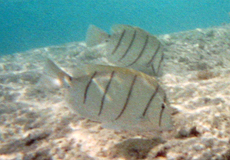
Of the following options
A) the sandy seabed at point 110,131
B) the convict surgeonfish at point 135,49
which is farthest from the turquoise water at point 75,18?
the convict surgeonfish at point 135,49

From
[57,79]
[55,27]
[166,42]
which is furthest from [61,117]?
[55,27]

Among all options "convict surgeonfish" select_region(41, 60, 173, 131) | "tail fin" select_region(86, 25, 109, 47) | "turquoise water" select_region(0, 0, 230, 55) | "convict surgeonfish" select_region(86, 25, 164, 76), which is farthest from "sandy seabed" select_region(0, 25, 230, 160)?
"turquoise water" select_region(0, 0, 230, 55)

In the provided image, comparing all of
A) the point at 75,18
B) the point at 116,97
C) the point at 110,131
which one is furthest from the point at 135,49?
the point at 75,18

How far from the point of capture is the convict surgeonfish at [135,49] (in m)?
2.21

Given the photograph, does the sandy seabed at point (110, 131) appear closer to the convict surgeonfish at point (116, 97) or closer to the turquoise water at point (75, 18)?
the convict surgeonfish at point (116, 97)

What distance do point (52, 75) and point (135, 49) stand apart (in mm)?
1106

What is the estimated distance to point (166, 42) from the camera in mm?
7184

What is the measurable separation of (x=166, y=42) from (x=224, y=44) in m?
2.10

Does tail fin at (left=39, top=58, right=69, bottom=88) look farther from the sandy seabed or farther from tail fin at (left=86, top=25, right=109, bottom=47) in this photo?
tail fin at (left=86, top=25, right=109, bottom=47)

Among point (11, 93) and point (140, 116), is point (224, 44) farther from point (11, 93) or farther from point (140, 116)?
point (11, 93)

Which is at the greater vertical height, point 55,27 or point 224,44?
point 55,27

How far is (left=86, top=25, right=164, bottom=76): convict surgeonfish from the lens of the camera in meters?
2.21

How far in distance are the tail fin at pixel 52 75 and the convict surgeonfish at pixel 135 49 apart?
90 centimetres

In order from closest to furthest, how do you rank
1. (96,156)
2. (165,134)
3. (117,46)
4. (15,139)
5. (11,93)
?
(96,156) < (165,134) < (117,46) < (15,139) < (11,93)
